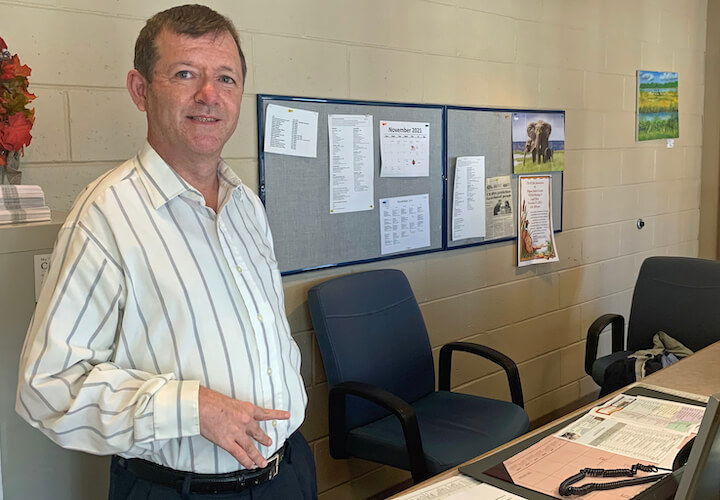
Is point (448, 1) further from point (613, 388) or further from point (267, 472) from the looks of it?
point (267, 472)

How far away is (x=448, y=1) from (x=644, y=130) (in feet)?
6.57

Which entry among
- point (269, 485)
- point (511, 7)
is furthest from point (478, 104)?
point (269, 485)

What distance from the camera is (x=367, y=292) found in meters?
2.66

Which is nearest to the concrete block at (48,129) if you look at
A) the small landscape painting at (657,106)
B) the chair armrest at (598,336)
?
the chair armrest at (598,336)

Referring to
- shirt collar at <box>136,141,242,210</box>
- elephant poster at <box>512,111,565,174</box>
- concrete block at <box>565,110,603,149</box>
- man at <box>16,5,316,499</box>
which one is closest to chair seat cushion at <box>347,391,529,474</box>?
man at <box>16,5,316,499</box>

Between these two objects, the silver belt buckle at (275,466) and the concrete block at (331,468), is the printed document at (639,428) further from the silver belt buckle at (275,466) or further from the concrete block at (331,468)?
the concrete block at (331,468)

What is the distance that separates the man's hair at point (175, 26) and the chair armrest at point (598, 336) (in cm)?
238

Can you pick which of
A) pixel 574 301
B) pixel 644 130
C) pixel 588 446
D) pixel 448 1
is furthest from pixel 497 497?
pixel 644 130

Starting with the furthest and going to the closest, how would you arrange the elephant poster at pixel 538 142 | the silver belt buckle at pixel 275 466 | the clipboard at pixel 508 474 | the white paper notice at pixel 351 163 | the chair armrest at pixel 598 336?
the elephant poster at pixel 538 142
the chair armrest at pixel 598 336
the white paper notice at pixel 351 163
the silver belt buckle at pixel 275 466
the clipboard at pixel 508 474

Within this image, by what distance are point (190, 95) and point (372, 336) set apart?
1.39 metres

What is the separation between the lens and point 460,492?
1409 millimetres

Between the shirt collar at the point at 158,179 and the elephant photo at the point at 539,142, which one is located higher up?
the elephant photo at the point at 539,142

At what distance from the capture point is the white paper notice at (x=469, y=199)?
3.16 metres

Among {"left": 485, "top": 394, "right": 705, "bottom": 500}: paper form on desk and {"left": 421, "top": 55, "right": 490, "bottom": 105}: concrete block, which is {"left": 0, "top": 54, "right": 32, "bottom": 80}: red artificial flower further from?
{"left": 421, "top": 55, "right": 490, "bottom": 105}: concrete block
